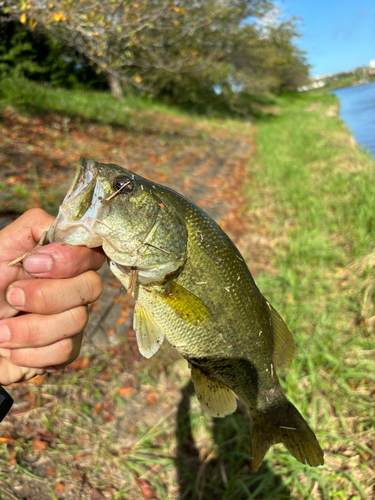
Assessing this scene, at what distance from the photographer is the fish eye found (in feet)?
5.10

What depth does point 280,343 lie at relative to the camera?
1.95 metres

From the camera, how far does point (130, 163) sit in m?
8.16

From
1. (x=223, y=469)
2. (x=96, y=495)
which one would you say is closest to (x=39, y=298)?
(x=96, y=495)

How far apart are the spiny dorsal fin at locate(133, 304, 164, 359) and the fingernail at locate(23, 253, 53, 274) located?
0.49 m

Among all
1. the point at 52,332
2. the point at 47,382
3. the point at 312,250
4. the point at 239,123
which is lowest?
the point at 47,382

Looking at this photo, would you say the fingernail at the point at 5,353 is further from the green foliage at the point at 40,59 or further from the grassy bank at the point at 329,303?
the green foliage at the point at 40,59

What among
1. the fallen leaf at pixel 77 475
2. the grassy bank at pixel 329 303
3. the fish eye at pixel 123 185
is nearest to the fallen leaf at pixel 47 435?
the fallen leaf at pixel 77 475

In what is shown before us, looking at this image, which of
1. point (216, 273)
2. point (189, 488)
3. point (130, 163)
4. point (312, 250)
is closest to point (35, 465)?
point (189, 488)

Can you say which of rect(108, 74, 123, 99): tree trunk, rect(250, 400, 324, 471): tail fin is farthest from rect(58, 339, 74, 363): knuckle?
rect(108, 74, 123, 99): tree trunk

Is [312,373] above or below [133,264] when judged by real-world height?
below

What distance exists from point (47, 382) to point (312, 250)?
12.6ft

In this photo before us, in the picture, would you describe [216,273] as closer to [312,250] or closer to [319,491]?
[319,491]

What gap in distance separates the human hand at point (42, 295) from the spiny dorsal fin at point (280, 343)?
1.03 meters

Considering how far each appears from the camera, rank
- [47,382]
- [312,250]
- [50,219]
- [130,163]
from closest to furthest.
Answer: [50,219] < [47,382] < [312,250] < [130,163]
